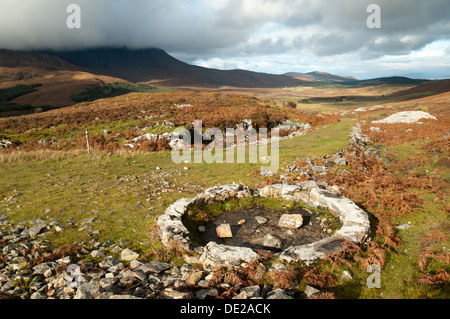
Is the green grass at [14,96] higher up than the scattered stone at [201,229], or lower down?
higher up

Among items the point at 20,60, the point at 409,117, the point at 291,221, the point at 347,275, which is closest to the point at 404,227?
the point at 291,221

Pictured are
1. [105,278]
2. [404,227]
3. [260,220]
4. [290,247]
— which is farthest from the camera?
[260,220]

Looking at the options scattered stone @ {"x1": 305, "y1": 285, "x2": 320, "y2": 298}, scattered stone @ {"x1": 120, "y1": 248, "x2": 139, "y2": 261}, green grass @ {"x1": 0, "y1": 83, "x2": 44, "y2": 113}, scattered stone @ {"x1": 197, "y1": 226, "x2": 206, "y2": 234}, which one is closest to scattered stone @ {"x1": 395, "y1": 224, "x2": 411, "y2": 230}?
scattered stone @ {"x1": 305, "y1": 285, "x2": 320, "y2": 298}

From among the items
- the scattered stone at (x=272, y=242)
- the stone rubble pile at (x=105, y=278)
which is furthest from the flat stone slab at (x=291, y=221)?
the stone rubble pile at (x=105, y=278)

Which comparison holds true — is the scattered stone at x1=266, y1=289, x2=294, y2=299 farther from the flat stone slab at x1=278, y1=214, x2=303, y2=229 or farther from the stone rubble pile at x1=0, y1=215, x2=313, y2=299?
the flat stone slab at x1=278, y1=214, x2=303, y2=229

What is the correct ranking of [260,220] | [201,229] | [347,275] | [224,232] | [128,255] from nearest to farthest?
[347,275]
[128,255]
[224,232]
[201,229]
[260,220]

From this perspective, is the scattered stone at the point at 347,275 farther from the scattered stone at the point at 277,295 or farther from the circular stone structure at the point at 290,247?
the scattered stone at the point at 277,295

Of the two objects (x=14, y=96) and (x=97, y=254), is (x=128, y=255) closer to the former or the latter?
(x=97, y=254)

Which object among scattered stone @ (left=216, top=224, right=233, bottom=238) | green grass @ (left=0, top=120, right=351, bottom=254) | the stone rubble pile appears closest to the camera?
the stone rubble pile
